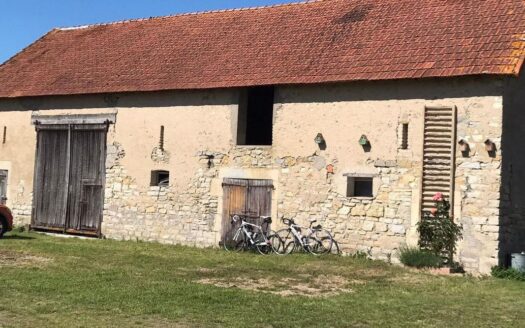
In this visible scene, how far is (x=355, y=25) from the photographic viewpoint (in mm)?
16641

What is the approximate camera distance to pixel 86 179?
1897cm

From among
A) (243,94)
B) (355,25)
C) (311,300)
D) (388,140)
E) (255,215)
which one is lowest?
(311,300)

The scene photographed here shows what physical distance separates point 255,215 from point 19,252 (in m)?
5.49

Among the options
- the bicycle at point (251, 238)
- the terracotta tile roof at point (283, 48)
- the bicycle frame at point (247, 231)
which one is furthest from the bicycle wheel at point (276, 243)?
the terracotta tile roof at point (283, 48)

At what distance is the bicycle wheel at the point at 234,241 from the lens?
52.1 feet

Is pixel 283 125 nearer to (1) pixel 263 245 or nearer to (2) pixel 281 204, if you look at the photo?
(2) pixel 281 204

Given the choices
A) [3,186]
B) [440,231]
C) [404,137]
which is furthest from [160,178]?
[440,231]

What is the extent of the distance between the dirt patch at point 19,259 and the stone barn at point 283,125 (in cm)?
443

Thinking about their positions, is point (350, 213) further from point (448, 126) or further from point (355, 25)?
point (355, 25)

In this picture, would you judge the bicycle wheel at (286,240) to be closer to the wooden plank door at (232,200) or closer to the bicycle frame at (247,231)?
the bicycle frame at (247,231)

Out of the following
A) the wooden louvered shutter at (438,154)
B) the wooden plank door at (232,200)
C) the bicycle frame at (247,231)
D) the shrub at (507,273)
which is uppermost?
the wooden louvered shutter at (438,154)

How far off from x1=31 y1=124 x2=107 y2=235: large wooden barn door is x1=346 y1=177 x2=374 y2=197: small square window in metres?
7.56

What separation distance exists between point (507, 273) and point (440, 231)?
4.96 ft

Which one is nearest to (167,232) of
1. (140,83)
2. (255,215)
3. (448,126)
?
(255,215)
